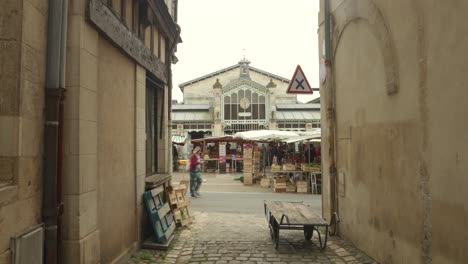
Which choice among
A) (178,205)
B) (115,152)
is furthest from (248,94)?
(115,152)

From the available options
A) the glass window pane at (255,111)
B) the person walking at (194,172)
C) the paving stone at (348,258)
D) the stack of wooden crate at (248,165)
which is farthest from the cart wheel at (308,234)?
the glass window pane at (255,111)

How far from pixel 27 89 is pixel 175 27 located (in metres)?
5.88

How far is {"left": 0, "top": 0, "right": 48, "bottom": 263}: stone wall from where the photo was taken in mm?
3133

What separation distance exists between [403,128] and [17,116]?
4483mm

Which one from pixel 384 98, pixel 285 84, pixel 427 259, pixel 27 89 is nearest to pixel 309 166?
pixel 384 98

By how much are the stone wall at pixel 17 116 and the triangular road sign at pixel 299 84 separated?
6.10 meters

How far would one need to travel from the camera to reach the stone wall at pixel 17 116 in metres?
3.13

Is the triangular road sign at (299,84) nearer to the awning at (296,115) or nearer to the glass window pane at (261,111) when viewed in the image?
the awning at (296,115)

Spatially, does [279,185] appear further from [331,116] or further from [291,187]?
[331,116]

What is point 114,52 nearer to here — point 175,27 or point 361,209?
point 175,27

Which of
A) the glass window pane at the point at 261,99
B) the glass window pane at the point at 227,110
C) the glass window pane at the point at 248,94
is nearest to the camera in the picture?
the glass window pane at the point at 227,110

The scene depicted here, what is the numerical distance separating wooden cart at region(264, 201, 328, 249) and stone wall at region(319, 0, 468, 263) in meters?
0.69

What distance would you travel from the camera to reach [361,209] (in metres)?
6.48

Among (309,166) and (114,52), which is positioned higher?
(114,52)
